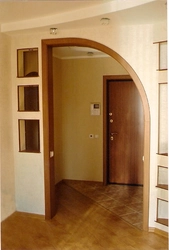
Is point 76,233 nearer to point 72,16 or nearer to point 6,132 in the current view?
point 6,132

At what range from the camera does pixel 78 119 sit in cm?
548

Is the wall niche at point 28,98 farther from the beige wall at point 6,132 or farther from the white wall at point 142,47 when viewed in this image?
the white wall at point 142,47

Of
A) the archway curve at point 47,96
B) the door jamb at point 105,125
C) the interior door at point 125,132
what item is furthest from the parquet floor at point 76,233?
the interior door at point 125,132

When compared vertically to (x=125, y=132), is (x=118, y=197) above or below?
below

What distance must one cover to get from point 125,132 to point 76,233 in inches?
99.1

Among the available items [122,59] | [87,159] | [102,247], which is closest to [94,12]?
[122,59]

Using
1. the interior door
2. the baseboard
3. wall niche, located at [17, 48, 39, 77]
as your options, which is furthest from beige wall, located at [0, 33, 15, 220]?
Result: the interior door

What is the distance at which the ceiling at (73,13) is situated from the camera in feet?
8.56

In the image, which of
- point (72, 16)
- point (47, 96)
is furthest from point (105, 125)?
point (72, 16)

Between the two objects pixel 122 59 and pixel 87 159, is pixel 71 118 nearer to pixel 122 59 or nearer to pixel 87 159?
pixel 87 159

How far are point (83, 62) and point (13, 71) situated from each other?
1945 mm

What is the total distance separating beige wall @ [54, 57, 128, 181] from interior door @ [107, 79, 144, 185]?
0.23m

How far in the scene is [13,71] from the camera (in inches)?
147

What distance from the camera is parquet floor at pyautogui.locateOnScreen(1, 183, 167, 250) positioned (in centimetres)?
300
